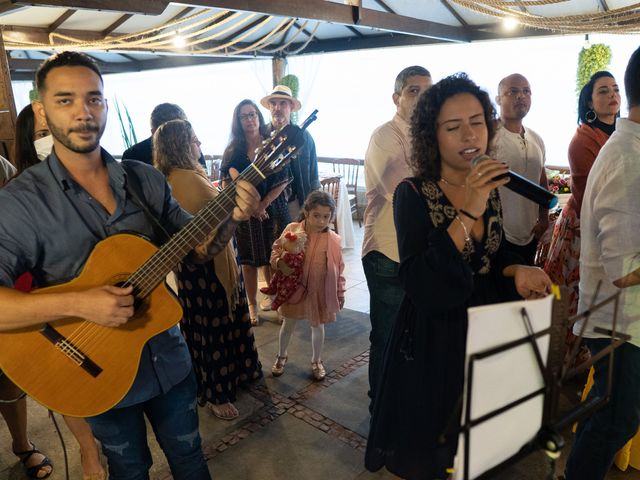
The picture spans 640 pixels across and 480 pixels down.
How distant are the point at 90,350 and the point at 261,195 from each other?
1965 mm

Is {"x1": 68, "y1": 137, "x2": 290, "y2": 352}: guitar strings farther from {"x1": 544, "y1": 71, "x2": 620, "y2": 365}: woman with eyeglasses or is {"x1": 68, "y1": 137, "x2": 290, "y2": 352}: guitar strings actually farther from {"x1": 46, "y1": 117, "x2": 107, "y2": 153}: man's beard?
{"x1": 544, "y1": 71, "x2": 620, "y2": 365}: woman with eyeglasses

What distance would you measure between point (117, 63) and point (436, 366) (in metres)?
9.89

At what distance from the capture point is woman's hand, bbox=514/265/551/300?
127 centimetres

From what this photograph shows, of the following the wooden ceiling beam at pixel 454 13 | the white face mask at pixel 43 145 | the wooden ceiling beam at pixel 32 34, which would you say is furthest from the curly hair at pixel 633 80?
the wooden ceiling beam at pixel 32 34

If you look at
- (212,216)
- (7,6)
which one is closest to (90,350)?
(212,216)

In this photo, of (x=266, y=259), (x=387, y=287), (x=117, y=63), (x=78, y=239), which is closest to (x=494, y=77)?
(x=266, y=259)

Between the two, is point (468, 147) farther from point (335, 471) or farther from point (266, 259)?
point (266, 259)

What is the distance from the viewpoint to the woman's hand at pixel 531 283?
127 cm

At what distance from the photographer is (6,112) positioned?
10.5ft

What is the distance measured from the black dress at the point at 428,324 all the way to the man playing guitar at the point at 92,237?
487 millimetres

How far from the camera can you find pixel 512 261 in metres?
1.40

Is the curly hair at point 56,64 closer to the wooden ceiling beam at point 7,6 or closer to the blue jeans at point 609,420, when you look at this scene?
the blue jeans at point 609,420

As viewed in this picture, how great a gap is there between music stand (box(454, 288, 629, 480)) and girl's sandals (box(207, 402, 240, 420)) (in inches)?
76.8

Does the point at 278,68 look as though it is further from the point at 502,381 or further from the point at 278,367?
the point at 502,381
